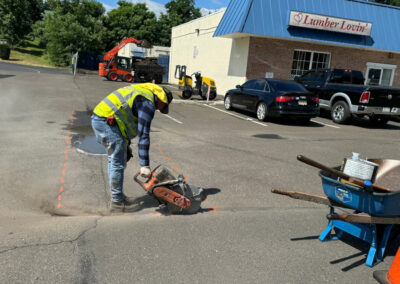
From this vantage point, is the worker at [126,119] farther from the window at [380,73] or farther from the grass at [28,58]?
the grass at [28,58]

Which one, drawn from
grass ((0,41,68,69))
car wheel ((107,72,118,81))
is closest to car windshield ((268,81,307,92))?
car wheel ((107,72,118,81))

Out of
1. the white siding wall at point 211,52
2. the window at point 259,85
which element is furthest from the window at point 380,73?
the window at point 259,85

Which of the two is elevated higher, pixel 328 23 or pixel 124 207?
pixel 328 23

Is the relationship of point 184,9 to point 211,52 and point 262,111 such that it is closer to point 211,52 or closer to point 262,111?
point 211,52

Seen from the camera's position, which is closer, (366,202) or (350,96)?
(366,202)

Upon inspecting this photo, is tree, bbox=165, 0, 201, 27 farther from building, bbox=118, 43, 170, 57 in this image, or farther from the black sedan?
the black sedan

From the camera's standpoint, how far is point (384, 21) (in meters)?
21.4

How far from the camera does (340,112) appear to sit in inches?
538

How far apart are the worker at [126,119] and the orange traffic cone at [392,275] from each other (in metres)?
2.55

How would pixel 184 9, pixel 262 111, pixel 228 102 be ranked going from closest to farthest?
pixel 262 111
pixel 228 102
pixel 184 9

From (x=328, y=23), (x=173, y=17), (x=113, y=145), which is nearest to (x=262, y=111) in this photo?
(x=328, y=23)

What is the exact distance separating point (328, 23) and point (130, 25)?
52178 mm

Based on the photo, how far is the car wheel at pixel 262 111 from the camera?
1319cm

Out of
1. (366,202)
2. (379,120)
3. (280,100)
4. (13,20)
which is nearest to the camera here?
(366,202)
